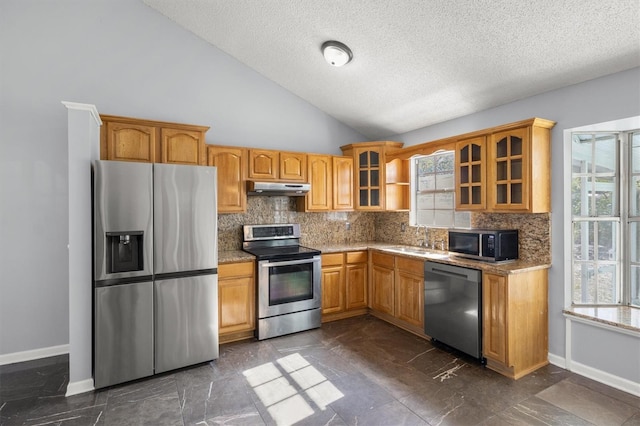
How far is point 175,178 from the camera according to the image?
2947 mm

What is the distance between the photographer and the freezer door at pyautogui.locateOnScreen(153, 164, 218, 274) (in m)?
2.89

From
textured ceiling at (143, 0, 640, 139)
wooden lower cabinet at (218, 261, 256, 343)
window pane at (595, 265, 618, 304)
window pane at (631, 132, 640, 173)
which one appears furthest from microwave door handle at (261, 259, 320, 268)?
window pane at (631, 132, 640, 173)

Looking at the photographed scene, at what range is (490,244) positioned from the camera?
3100mm

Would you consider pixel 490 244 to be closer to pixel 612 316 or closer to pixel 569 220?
pixel 569 220

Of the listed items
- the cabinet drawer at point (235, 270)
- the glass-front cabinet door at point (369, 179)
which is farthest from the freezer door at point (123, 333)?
the glass-front cabinet door at point (369, 179)

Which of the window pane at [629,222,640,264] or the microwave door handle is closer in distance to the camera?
the window pane at [629,222,640,264]

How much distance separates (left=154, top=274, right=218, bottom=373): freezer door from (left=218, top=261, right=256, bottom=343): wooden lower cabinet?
1.09ft

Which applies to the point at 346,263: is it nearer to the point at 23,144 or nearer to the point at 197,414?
the point at 197,414

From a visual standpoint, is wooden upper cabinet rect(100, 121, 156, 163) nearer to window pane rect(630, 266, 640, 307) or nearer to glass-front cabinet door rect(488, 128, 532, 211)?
glass-front cabinet door rect(488, 128, 532, 211)

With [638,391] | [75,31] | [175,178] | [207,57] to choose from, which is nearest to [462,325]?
[638,391]

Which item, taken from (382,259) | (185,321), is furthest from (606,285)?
(185,321)

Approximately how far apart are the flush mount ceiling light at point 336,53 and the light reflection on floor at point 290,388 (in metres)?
3.06

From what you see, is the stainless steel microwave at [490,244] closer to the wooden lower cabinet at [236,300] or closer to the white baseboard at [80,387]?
the wooden lower cabinet at [236,300]

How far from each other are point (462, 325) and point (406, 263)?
3.01 ft
